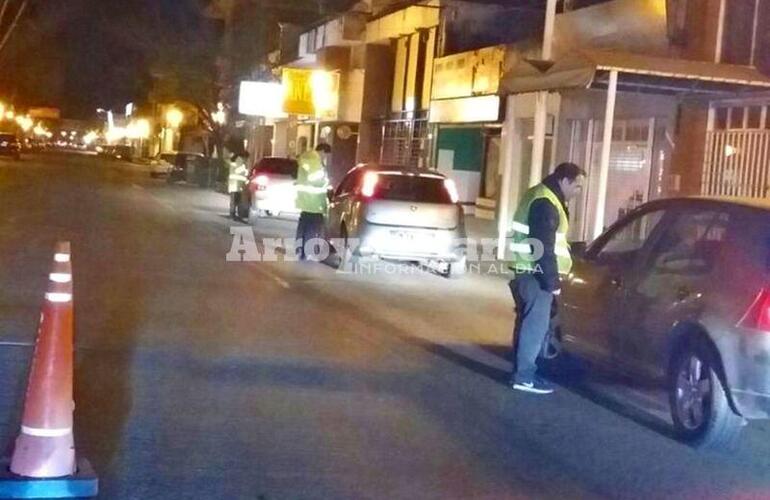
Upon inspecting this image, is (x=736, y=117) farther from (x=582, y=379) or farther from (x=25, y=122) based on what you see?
(x=25, y=122)

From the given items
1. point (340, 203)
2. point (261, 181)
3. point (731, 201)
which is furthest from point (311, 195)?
point (731, 201)

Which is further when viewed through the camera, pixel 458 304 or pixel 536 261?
pixel 458 304

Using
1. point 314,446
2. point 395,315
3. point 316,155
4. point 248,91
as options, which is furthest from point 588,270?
point 248,91

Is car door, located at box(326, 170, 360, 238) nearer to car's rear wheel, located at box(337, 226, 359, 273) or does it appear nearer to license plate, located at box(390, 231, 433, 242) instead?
car's rear wheel, located at box(337, 226, 359, 273)

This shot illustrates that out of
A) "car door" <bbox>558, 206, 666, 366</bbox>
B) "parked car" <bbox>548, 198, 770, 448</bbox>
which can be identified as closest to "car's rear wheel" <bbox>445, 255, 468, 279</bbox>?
"car door" <bbox>558, 206, 666, 366</bbox>

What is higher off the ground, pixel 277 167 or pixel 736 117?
pixel 736 117

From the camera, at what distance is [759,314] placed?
833cm

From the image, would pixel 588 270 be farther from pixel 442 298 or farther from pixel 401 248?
pixel 401 248

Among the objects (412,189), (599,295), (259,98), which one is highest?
(259,98)

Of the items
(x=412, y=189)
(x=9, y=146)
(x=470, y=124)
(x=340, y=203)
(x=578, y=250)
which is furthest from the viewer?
(x=9, y=146)

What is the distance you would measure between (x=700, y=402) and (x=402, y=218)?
404 inches

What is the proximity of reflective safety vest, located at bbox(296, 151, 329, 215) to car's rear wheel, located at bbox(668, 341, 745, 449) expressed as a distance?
11.7 meters

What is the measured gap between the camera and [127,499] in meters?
6.90

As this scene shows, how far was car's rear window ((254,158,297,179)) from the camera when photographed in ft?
102
